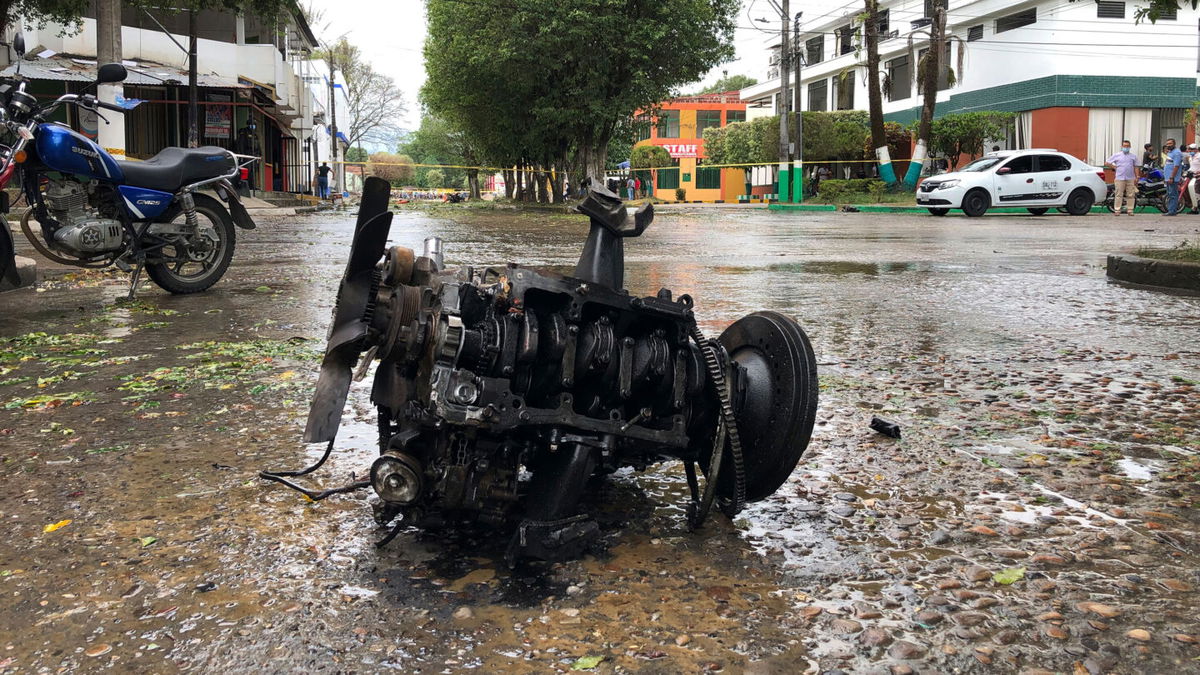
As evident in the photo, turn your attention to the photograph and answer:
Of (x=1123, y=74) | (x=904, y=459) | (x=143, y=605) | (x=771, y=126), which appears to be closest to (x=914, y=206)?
(x=1123, y=74)

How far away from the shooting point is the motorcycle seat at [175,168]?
23.0 ft

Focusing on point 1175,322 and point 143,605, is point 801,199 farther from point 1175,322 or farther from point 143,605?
point 143,605

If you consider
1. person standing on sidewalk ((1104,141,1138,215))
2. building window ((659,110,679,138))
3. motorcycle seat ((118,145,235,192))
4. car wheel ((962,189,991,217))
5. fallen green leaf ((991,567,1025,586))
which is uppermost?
building window ((659,110,679,138))

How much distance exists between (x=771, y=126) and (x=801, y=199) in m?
8.33

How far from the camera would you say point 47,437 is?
3.50m

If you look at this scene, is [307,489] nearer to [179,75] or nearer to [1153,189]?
[1153,189]

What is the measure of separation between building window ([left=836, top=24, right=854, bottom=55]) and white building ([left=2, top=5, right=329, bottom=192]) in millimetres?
29162

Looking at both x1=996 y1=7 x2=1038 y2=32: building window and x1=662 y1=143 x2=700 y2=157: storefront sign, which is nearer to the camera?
x1=996 y1=7 x2=1038 y2=32: building window

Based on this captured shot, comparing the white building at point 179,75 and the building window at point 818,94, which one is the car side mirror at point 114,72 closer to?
the white building at point 179,75

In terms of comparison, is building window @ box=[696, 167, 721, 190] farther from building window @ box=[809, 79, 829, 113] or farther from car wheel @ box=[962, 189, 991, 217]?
car wheel @ box=[962, 189, 991, 217]

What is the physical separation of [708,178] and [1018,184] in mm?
39244

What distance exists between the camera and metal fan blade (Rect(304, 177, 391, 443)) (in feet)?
7.86

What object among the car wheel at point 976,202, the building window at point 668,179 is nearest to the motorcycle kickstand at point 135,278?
the car wheel at point 976,202

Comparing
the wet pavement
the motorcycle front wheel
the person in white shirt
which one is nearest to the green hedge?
the person in white shirt
